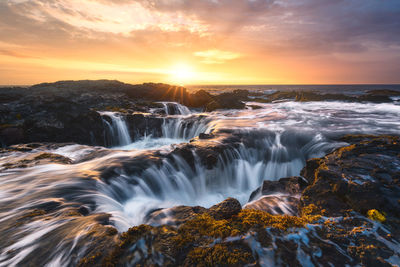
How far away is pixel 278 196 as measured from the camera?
5.34 meters

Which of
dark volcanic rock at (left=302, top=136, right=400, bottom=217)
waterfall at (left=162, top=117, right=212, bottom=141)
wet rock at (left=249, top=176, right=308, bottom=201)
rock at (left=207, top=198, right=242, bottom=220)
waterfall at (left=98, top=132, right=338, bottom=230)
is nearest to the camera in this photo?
rock at (left=207, top=198, right=242, bottom=220)

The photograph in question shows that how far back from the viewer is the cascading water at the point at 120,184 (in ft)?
10.0

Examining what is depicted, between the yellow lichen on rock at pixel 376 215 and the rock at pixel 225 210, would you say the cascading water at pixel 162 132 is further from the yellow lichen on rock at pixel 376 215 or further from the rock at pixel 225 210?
the yellow lichen on rock at pixel 376 215

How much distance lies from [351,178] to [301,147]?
20.5 feet

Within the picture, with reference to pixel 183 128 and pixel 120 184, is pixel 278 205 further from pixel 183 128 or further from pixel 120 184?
pixel 183 128

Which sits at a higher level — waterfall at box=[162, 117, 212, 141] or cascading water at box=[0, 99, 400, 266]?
cascading water at box=[0, 99, 400, 266]

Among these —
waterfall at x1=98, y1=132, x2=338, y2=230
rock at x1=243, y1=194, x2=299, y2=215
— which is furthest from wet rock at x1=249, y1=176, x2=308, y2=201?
waterfall at x1=98, y1=132, x2=338, y2=230

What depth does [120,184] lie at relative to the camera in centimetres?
609

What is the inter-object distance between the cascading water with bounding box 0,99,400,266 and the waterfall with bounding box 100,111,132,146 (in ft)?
Answer: 15.2

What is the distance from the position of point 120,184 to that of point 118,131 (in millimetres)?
9891

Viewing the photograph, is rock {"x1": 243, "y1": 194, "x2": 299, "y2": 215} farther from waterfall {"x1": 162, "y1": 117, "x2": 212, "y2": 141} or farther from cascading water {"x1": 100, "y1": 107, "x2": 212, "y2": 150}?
waterfall {"x1": 162, "y1": 117, "x2": 212, "y2": 141}

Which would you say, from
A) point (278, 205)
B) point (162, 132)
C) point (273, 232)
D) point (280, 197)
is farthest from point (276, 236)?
point (162, 132)

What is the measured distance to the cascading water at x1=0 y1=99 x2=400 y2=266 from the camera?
3051mm

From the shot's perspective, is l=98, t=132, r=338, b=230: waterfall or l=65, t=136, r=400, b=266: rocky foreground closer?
l=65, t=136, r=400, b=266: rocky foreground
